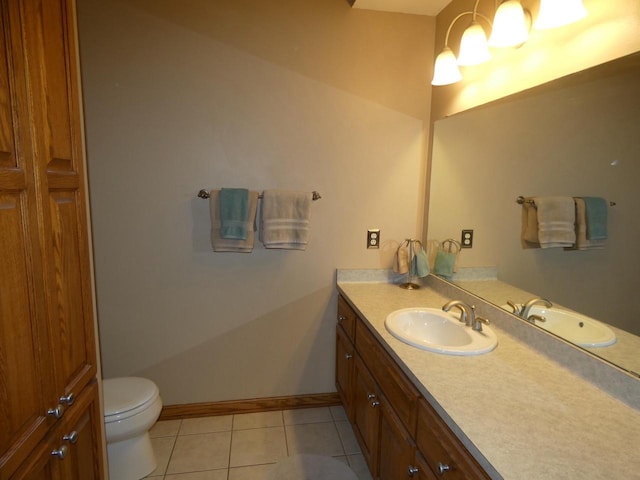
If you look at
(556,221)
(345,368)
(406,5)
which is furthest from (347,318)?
(406,5)

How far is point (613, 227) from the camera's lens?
116 centimetres

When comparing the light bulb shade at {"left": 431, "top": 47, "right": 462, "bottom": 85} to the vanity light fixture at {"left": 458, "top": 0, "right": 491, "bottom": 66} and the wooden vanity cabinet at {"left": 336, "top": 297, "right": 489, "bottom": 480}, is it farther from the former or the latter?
the wooden vanity cabinet at {"left": 336, "top": 297, "right": 489, "bottom": 480}

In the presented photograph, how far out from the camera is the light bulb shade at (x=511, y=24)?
1.38 metres

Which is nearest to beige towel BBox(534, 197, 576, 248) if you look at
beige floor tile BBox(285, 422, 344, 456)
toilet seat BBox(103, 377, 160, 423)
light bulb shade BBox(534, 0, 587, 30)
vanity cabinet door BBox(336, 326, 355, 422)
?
light bulb shade BBox(534, 0, 587, 30)

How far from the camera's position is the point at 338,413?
2.37 meters

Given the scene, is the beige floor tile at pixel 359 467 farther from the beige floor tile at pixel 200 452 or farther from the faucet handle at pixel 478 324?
the faucet handle at pixel 478 324

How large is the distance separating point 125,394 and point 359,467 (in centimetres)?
125

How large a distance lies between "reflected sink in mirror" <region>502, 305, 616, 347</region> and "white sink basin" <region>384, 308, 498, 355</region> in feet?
0.66

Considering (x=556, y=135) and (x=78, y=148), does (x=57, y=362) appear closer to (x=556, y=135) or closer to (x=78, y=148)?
(x=78, y=148)

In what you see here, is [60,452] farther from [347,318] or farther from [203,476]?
[347,318]

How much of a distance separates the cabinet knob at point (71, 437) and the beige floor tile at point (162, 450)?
1016 millimetres

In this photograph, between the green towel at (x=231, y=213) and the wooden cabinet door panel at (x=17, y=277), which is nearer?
the wooden cabinet door panel at (x=17, y=277)

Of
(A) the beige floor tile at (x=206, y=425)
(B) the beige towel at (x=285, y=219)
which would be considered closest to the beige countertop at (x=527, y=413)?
Answer: (B) the beige towel at (x=285, y=219)

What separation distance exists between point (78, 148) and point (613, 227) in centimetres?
169
